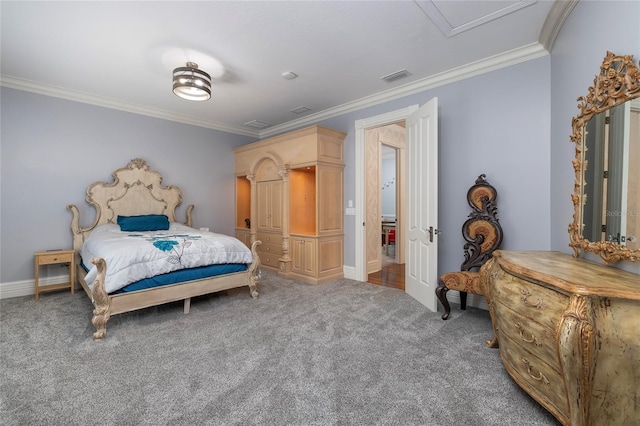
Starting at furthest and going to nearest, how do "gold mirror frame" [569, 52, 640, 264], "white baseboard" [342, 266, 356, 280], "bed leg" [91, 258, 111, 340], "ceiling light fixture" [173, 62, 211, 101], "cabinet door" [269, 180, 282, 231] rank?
"cabinet door" [269, 180, 282, 231] < "white baseboard" [342, 266, 356, 280] < "ceiling light fixture" [173, 62, 211, 101] < "bed leg" [91, 258, 111, 340] < "gold mirror frame" [569, 52, 640, 264]

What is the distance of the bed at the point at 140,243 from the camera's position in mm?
2708

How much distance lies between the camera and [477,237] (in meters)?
3.08

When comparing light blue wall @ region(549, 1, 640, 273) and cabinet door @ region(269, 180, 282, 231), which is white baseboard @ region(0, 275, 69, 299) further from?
light blue wall @ region(549, 1, 640, 273)

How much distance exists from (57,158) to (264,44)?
135 inches

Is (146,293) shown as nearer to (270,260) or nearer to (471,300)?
(270,260)

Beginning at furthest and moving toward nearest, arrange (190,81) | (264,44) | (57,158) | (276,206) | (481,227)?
(276,206) → (57,158) → (481,227) → (190,81) → (264,44)

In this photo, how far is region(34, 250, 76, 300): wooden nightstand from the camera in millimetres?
→ 3623

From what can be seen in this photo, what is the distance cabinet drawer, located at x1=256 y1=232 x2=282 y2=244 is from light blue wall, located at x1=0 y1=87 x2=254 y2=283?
4.71ft

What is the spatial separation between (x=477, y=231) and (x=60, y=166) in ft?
17.9

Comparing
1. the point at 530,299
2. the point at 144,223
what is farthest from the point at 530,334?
the point at 144,223

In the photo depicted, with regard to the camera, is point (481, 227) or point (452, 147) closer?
point (481, 227)

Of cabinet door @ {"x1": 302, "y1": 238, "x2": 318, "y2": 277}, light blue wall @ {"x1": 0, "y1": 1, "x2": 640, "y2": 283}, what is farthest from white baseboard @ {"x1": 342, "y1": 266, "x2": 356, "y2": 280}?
cabinet door @ {"x1": 302, "y1": 238, "x2": 318, "y2": 277}

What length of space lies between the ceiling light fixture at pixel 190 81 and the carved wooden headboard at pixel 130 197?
7.24ft

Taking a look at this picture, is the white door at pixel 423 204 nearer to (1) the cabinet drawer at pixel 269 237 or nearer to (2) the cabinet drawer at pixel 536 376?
(2) the cabinet drawer at pixel 536 376
